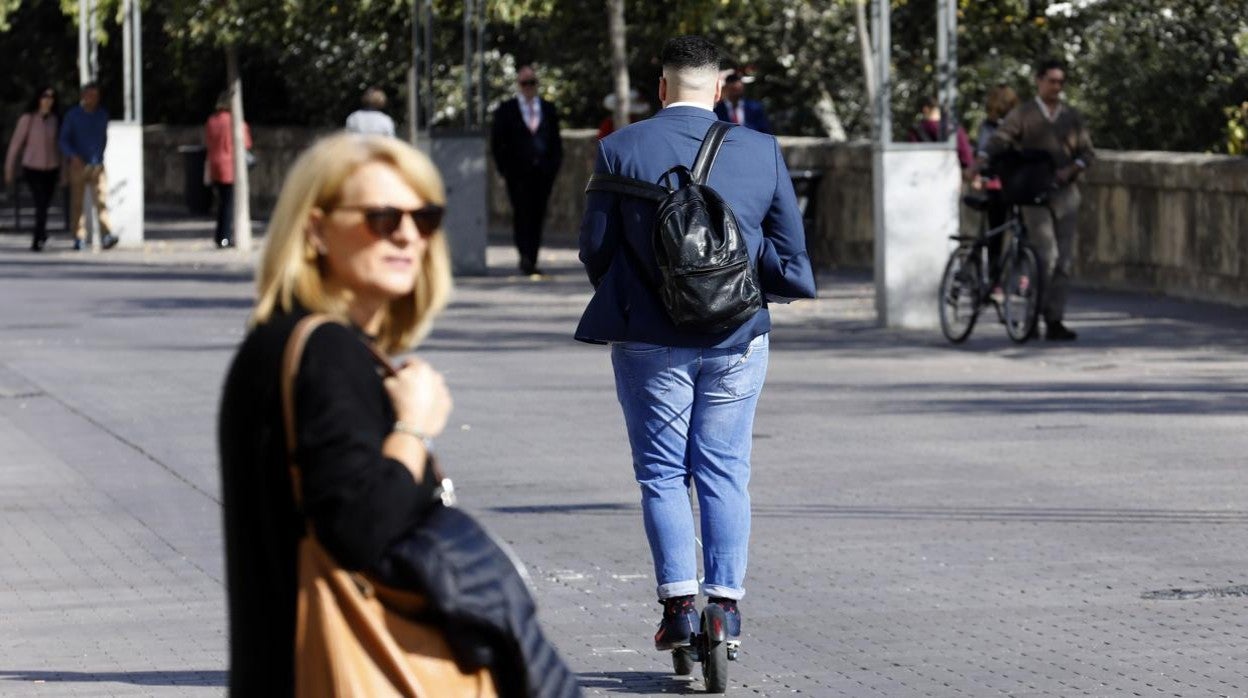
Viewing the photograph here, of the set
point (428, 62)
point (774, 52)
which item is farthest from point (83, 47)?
point (774, 52)

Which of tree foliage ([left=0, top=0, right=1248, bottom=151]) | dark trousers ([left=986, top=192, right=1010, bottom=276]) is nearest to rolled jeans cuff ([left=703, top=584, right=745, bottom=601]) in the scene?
dark trousers ([left=986, top=192, right=1010, bottom=276])

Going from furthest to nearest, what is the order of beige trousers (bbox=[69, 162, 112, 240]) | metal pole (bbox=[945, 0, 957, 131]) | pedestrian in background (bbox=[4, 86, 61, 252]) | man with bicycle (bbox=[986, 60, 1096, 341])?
pedestrian in background (bbox=[4, 86, 61, 252]) → beige trousers (bbox=[69, 162, 112, 240]) → metal pole (bbox=[945, 0, 957, 131]) → man with bicycle (bbox=[986, 60, 1096, 341])

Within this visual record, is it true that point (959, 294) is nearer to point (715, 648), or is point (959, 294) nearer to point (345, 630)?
point (715, 648)

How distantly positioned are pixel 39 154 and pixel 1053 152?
16.4 metres

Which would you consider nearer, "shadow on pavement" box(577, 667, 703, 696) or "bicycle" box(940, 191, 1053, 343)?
"shadow on pavement" box(577, 667, 703, 696)

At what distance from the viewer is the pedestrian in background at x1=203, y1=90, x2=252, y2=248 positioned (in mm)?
29812

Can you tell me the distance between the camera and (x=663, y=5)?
30875 mm

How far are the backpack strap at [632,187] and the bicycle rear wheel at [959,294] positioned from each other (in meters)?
10.00

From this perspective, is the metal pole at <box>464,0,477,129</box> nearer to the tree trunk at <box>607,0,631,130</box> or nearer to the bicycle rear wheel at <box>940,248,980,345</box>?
the tree trunk at <box>607,0,631,130</box>

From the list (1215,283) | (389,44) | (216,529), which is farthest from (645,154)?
(389,44)

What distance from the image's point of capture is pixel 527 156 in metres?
23.8

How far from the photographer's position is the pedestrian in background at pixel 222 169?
29812 mm

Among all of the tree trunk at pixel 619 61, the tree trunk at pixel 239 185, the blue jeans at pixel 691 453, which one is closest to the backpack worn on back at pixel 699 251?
the blue jeans at pixel 691 453

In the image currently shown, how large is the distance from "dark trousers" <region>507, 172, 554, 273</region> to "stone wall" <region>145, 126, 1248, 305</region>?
241 cm
